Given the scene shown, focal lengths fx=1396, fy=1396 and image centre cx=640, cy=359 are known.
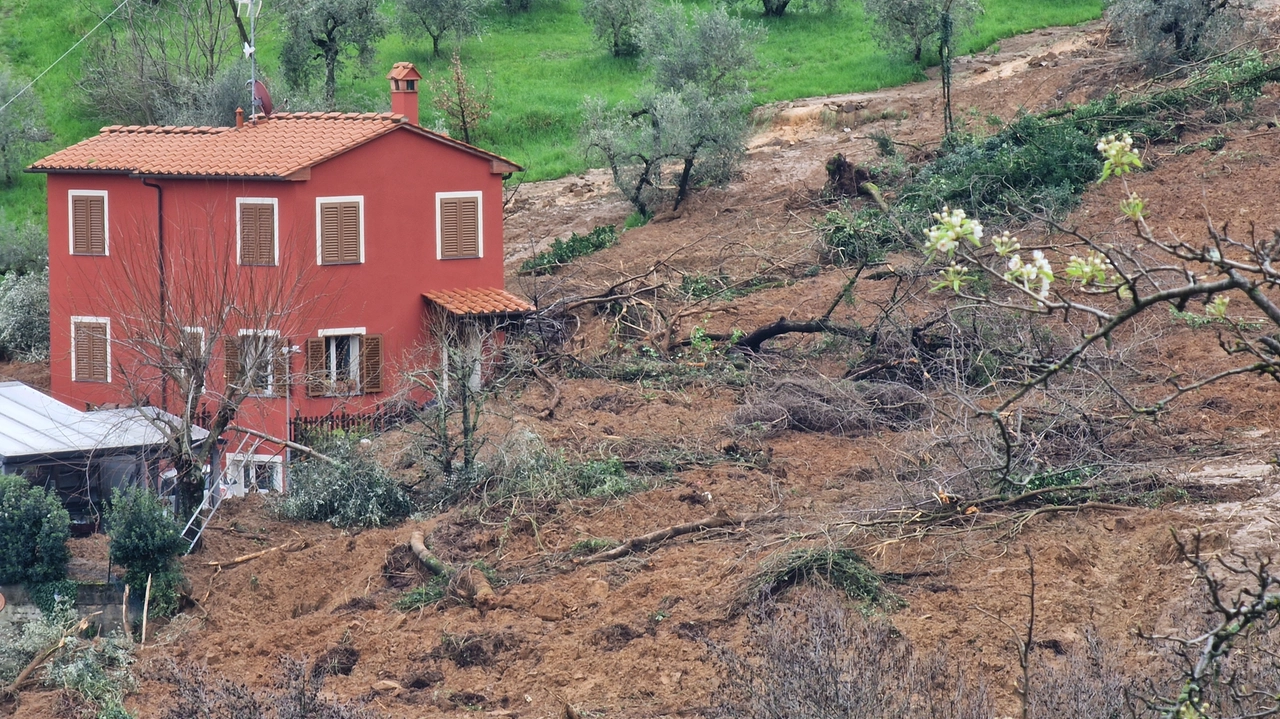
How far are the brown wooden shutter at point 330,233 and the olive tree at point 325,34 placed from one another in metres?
14.3

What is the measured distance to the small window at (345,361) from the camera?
69.4 feet

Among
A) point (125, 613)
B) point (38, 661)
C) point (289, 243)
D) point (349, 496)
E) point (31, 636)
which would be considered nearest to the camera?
point (38, 661)

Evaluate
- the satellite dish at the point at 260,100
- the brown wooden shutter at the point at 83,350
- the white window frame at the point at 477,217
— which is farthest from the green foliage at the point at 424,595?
the satellite dish at the point at 260,100

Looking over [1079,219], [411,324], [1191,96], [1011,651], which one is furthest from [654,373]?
[1191,96]

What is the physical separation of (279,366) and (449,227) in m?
4.73

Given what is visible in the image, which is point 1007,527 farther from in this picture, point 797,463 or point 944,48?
point 944,48

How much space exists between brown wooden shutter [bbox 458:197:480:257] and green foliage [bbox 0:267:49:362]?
954 cm

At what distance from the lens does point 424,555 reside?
14898 millimetres

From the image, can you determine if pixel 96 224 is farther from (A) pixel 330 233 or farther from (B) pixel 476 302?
(B) pixel 476 302

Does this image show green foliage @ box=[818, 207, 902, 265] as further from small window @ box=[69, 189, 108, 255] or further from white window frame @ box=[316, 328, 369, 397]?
small window @ box=[69, 189, 108, 255]

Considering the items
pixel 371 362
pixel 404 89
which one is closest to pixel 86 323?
pixel 371 362

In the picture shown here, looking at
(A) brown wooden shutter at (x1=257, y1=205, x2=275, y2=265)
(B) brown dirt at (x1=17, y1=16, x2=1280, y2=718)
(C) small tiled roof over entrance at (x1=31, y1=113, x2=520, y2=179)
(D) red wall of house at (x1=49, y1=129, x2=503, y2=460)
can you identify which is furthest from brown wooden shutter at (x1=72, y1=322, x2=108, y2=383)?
(B) brown dirt at (x1=17, y1=16, x2=1280, y2=718)

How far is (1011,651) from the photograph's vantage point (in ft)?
37.5

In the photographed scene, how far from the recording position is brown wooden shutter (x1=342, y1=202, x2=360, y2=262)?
21.8 metres
